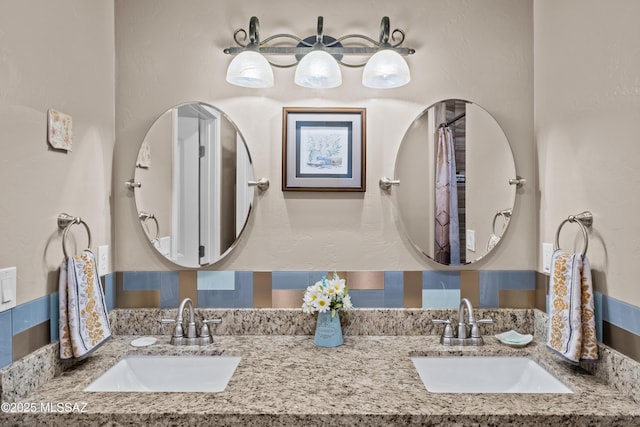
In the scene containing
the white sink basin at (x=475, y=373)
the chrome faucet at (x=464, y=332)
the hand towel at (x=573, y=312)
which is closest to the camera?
the hand towel at (x=573, y=312)

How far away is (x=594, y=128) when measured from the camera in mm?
1411

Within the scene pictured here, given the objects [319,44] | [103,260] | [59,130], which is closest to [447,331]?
[319,44]

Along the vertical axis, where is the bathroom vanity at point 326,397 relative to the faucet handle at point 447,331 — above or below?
below

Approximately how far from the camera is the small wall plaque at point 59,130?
4.51ft

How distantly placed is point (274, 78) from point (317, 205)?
528 mm

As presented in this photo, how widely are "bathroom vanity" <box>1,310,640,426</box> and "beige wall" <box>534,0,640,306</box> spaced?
35cm

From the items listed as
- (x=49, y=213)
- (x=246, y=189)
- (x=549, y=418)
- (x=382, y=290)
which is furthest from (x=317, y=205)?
(x=549, y=418)

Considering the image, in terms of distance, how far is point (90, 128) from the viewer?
1.62 meters

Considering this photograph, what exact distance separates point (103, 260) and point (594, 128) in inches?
68.2

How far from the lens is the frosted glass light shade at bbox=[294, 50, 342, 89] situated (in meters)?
1.67

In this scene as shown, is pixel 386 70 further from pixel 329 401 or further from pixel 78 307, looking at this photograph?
pixel 78 307

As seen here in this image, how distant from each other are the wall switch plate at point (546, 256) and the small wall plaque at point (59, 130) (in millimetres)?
1701

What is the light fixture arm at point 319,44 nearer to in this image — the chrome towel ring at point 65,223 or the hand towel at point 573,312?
the chrome towel ring at point 65,223

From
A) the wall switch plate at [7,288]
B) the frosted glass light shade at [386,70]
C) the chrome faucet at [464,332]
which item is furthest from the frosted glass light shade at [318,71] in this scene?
the wall switch plate at [7,288]
